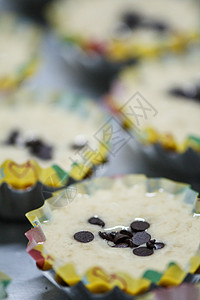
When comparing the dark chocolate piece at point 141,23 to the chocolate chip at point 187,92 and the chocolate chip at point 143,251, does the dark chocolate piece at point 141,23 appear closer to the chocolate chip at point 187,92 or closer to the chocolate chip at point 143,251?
the chocolate chip at point 187,92

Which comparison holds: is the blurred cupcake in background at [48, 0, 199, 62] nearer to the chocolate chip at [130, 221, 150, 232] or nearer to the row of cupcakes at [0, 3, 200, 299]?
the row of cupcakes at [0, 3, 200, 299]

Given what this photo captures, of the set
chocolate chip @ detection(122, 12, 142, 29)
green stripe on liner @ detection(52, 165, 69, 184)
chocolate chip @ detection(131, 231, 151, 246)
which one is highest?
chocolate chip @ detection(122, 12, 142, 29)

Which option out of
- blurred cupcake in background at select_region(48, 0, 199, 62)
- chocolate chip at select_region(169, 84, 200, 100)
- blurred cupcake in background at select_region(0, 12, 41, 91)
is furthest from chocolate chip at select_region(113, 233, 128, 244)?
blurred cupcake in background at select_region(48, 0, 199, 62)

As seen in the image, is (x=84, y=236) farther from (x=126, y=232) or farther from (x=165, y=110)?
(x=165, y=110)

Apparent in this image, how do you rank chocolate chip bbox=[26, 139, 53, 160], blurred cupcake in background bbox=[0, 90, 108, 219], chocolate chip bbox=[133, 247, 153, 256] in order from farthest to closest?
chocolate chip bbox=[26, 139, 53, 160] < blurred cupcake in background bbox=[0, 90, 108, 219] < chocolate chip bbox=[133, 247, 153, 256]

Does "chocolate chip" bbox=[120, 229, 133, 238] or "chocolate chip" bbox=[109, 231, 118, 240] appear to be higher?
"chocolate chip" bbox=[120, 229, 133, 238]

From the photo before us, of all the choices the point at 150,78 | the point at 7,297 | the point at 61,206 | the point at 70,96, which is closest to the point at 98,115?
the point at 70,96
